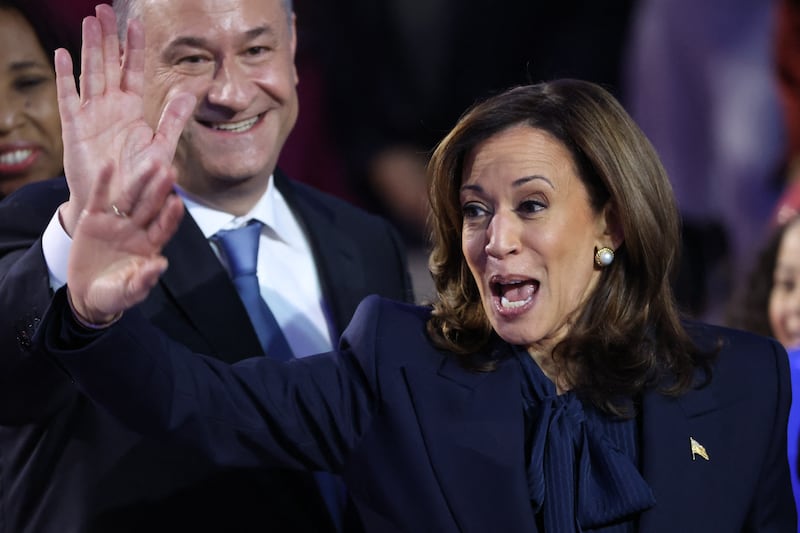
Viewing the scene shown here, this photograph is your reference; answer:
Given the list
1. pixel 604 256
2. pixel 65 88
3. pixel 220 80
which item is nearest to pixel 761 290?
pixel 604 256

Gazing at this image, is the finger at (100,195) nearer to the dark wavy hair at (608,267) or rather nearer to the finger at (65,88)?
the finger at (65,88)

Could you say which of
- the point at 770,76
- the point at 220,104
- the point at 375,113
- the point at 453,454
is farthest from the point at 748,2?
the point at 453,454

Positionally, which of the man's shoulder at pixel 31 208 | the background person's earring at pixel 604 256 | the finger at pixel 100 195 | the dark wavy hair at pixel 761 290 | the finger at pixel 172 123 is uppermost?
the finger at pixel 172 123

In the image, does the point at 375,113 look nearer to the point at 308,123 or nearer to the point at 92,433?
the point at 308,123

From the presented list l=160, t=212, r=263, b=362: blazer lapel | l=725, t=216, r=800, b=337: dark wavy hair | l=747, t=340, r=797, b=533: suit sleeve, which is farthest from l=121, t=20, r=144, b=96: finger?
l=725, t=216, r=800, b=337: dark wavy hair

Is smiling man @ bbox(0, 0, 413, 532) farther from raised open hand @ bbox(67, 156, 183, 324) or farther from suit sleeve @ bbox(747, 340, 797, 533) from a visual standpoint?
suit sleeve @ bbox(747, 340, 797, 533)

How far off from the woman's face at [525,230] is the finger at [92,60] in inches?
25.5

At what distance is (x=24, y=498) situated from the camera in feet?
7.11

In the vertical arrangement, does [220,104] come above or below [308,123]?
above

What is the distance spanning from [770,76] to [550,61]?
915mm

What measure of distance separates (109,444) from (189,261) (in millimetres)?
399

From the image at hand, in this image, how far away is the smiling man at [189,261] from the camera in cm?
185

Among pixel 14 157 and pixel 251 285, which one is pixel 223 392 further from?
pixel 14 157

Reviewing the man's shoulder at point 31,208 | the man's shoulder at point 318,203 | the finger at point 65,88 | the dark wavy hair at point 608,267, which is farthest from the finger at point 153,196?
the man's shoulder at point 318,203
